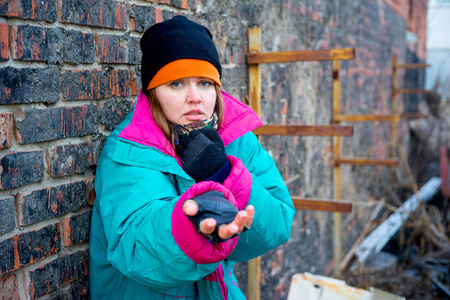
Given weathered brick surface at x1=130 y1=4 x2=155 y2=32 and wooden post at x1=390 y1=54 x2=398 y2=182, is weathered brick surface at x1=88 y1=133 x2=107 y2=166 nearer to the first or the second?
weathered brick surface at x1=130 y1=4 x2=155 y2=32

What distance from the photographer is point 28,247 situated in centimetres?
140

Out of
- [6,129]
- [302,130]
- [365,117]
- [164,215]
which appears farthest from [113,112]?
[365,117]

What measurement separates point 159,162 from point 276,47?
2051 millimetres

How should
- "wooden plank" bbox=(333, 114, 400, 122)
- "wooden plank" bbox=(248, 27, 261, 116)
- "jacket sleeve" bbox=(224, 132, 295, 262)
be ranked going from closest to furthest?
"jacket sleeve" bbox=(224, 132, 295, 262), "wooden plank" bbox=(248, 27, 261, 116), "wooden plank" bbox=(333, 114, 400, 122)


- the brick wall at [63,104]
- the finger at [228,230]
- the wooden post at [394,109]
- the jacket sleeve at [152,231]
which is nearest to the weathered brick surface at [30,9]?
the brick wall at [63,104]

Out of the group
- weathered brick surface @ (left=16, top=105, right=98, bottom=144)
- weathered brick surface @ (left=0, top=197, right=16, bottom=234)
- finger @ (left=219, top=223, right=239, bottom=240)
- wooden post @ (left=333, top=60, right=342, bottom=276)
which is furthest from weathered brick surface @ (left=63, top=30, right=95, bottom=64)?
wooden post @ (left=333, top=60, right=342, bottom=276)

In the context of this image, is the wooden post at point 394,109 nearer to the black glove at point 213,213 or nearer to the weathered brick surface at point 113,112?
the weathered brick surface at point 113,112

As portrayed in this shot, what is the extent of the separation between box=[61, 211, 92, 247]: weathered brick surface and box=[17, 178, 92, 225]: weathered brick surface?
1.3 inches

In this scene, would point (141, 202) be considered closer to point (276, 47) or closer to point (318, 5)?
point (276, 47)

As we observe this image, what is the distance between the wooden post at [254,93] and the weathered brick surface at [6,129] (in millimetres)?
1607

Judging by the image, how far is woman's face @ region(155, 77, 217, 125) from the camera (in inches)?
60.5

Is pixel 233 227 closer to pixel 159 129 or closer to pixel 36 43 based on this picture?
pixel 159 129

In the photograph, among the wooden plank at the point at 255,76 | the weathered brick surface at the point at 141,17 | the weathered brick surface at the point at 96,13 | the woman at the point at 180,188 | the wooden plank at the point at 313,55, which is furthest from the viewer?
the wooden plank at the point at 255,76

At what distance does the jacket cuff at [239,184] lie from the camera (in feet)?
4.43
